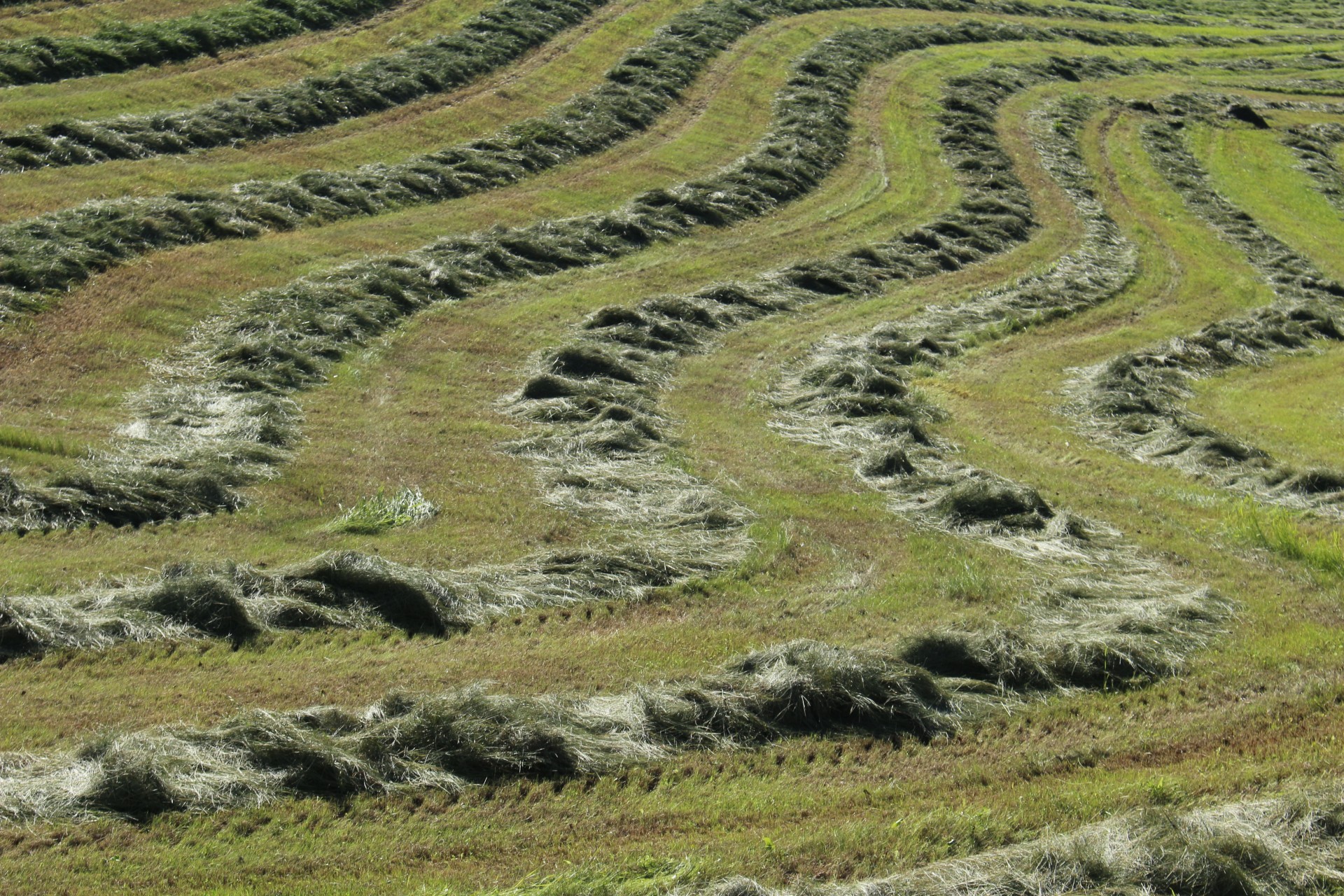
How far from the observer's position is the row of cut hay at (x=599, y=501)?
13.0m

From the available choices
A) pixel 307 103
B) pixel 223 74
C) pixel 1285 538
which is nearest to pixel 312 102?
pixel 307 103

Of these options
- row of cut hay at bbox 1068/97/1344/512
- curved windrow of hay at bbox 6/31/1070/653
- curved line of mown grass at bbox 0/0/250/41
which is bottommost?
row of cut hay at bbox 1068/97/1344/512

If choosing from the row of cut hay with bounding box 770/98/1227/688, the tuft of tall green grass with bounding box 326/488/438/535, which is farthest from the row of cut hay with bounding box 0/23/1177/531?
the row of cut hay with bounding box 770/98/1227/688

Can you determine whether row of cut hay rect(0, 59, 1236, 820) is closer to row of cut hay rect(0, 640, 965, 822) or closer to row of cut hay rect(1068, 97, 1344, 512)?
row of cut hay rect(0, 640, 965, 822)

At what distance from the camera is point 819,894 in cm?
961

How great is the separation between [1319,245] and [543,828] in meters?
41.1

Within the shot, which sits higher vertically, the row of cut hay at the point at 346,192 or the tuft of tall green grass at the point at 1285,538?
the row of cut hay at the point at 346,192

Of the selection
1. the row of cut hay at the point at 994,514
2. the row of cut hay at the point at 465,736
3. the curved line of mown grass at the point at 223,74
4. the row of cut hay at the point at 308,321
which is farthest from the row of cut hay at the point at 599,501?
the curved line of mown grass at the point at 223,74

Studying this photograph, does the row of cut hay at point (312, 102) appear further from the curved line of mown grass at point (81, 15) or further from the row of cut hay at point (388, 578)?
the row of cut hay at point (388, 578)

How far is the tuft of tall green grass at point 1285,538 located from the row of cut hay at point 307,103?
26576mm

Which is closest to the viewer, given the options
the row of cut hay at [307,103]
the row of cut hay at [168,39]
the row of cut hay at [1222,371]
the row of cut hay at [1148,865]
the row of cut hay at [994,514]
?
the row of cut hay at [1148,865]

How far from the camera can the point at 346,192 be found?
3136 centimetres

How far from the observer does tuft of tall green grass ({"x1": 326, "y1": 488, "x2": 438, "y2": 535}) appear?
16.2 metres

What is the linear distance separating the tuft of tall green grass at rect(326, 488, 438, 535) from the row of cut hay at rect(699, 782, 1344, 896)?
27.1 ft
